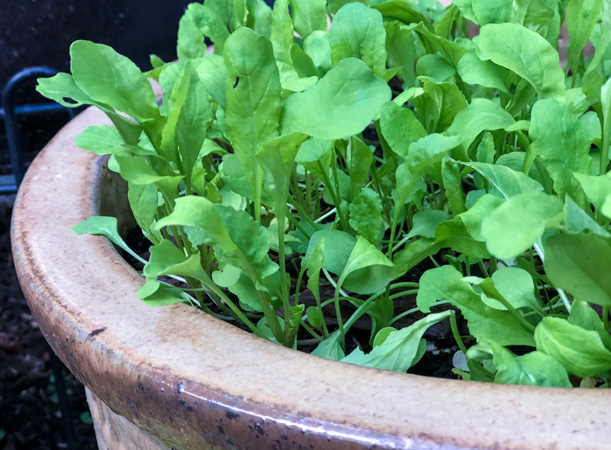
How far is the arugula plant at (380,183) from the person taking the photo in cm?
34

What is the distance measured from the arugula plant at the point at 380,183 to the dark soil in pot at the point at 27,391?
3.13 feet

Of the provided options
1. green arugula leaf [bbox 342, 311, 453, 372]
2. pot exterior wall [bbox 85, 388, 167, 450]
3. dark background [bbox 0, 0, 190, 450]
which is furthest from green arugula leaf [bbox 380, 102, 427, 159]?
dark background [bbox 0, 0, 190, 450]

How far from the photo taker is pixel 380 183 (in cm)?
57

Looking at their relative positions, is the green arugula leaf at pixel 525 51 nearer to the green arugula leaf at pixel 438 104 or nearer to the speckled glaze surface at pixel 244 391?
the green arugula leaf at pixel 438 104

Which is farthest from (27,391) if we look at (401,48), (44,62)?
(401,48)

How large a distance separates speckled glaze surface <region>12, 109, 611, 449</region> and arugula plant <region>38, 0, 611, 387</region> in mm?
31

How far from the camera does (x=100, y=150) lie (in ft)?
1.45

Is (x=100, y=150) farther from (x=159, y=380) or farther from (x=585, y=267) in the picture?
(x=585, y=267)

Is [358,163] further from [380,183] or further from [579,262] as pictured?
[579,262]


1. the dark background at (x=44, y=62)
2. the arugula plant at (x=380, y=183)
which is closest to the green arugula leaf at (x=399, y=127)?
the arugula plant at (x=380, y=183)

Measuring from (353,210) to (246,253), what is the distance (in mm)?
91

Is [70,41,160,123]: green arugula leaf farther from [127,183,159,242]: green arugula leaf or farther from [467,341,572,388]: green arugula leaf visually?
[467,341,572,388]: green arugula leaf

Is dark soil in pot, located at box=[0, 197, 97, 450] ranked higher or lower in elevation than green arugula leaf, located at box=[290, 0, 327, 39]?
lower

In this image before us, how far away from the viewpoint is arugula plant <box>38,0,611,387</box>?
339 millimetres
